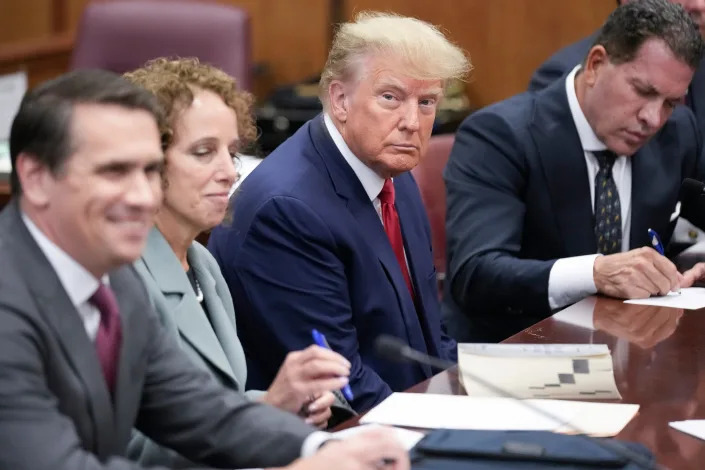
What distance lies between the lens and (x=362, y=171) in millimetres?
2674

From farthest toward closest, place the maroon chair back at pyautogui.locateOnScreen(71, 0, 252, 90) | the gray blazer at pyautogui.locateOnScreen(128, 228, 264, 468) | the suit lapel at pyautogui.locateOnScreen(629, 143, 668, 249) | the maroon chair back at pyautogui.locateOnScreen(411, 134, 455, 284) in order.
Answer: the maroon chair back at pyautogui.locateOnScreen(71, 0, 252, 90) < the maroon chair back at pyautogui.locateOnScreen(411, 134, 455, 284) < the suit lapel at pyautogui.locateOnScreen(629, 143, 668, 249) < the gray blazer at pyautogui.locateOnScreen(128, 228, 264, 468)

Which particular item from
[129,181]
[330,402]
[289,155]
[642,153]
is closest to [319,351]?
[330,402]

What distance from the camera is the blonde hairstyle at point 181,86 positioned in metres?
2.13

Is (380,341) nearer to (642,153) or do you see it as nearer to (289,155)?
(289,155)

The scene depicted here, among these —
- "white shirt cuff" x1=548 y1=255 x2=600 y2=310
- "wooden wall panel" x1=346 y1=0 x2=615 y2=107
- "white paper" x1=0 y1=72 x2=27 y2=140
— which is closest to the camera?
"white shirt cuff" x1=548 y1=255 x2=600 y2=310

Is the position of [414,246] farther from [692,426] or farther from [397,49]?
[692,426]

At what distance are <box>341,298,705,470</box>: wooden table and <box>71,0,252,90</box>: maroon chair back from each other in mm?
2637

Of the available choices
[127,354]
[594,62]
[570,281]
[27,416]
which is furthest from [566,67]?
[27,416]

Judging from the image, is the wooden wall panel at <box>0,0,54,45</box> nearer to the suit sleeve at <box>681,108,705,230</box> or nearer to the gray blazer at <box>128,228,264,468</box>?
the suit sleeve at <box>681,108,705,230</box>

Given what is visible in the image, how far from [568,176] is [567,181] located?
0.5 inches

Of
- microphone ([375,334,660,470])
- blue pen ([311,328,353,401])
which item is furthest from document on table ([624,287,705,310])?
microphone ([375,334,660,470])

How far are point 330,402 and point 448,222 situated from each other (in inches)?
49.1

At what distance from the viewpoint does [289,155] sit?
2.66m

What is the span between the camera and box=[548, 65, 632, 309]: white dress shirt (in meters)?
2.92
